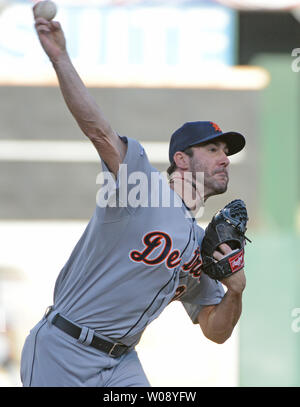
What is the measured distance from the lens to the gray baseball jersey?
3137 mm

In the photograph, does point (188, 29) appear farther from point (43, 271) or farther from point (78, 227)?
point (43, 271)

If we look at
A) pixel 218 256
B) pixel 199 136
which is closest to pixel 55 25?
pixel 199 136

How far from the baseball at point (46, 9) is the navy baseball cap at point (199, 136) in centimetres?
104

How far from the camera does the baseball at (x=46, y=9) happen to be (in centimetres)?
276

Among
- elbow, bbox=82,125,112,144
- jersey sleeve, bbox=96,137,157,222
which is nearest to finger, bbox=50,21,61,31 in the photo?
elbow, bbox=82,125,112,144

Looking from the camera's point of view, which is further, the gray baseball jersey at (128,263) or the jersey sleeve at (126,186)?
the gray baseball jersey at (128,263)

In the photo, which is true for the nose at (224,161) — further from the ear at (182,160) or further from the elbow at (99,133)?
the elbow at (99,133)

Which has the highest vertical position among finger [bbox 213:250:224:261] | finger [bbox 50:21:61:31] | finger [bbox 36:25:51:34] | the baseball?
the baseball

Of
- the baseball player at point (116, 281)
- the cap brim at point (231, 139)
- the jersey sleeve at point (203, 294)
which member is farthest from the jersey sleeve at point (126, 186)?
the jersey sleeve at point (203, 294)

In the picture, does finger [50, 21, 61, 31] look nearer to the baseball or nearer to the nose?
the baseball

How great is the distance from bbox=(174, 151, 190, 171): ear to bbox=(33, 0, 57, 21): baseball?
1065 millimetres

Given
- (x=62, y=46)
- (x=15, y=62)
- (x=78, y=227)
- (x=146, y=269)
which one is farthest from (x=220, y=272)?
(x=15, y=62)

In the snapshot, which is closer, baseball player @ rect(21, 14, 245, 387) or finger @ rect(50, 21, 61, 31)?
finger @ rect(50, 21, 61, 31)

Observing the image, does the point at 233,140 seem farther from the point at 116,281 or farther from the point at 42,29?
the point at 42,29
